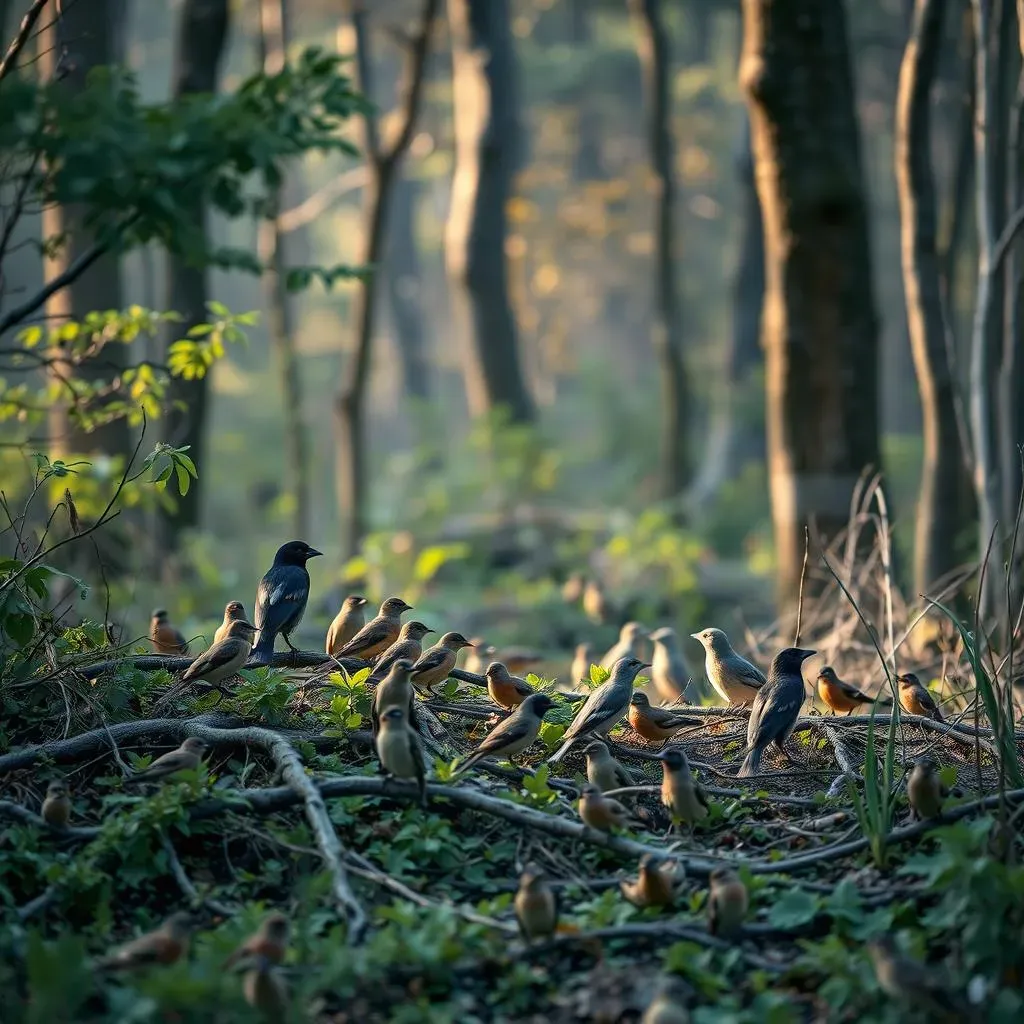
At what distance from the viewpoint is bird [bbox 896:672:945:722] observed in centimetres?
715

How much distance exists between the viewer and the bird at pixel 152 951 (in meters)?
4.65

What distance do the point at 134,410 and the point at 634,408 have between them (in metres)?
29.7

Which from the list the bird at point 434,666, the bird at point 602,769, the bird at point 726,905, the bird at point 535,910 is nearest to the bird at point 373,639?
the bird at point 434,666

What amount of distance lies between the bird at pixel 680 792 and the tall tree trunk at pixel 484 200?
17.7 m

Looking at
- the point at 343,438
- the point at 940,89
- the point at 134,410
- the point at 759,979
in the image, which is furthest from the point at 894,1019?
the point at 940,89

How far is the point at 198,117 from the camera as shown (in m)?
8.84

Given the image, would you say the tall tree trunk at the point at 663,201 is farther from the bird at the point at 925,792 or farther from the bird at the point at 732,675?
the bird at the point at 925,792

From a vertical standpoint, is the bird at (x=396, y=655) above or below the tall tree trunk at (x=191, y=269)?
below

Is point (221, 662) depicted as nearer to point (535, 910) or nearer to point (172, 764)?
point (172, 764)

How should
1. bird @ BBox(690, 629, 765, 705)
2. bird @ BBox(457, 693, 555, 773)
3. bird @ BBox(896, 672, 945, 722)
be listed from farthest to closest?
1. bird @ BBox(690, 629, 765, 705)
2. bird @ BBox(896, 672, 945, 722)
3. bird @ BBox(457, 693, 555, 773)

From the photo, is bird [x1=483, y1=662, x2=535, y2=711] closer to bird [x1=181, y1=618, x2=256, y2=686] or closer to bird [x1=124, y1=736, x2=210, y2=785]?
bird [x1=181, y1=618, x2=256, y2=686]

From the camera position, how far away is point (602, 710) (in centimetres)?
661

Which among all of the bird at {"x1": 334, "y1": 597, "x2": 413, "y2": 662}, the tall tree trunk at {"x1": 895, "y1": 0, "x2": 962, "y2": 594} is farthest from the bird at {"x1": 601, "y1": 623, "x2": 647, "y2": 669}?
the bird at {"x1": 334, "y1": 597, "x2": 413, "y2": 662}

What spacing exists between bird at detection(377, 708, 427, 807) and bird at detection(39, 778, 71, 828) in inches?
49.1
